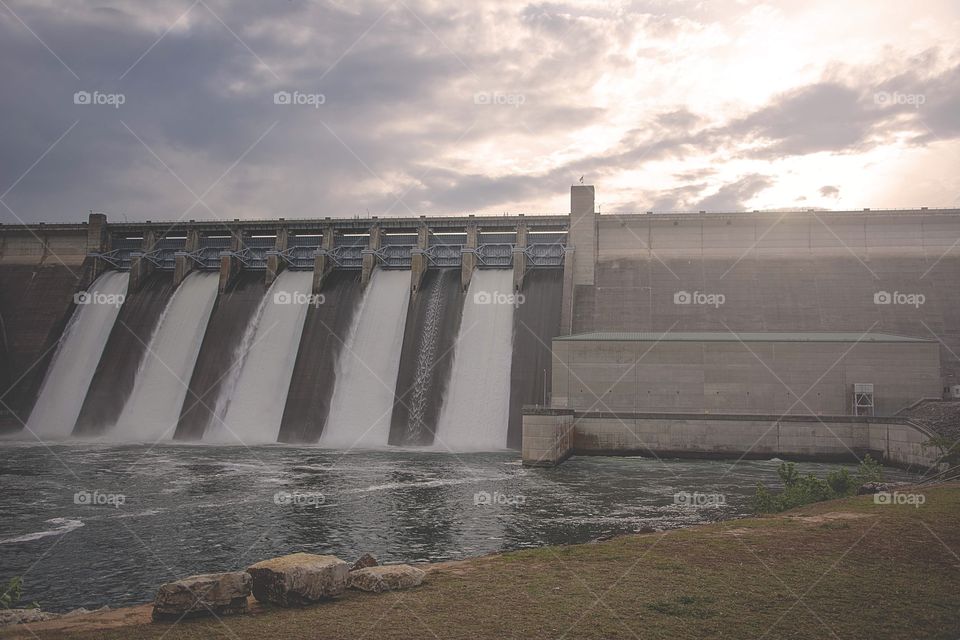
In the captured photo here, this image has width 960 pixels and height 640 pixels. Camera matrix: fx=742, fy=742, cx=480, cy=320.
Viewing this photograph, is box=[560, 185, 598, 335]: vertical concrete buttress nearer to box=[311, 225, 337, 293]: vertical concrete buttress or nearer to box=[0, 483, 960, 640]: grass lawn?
box=[311, 225, 337, 293]: vertical concrete buttress

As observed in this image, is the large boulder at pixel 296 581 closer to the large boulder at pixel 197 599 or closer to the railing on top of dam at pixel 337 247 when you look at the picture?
the large boulder at pixel 197 599

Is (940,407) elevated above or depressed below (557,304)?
below

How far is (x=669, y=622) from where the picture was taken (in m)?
9.15

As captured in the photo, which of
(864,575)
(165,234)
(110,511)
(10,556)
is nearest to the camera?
(864,575)

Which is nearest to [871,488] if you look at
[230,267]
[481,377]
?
[481,377]

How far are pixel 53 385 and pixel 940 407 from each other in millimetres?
48931

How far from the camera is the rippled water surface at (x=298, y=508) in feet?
53.8

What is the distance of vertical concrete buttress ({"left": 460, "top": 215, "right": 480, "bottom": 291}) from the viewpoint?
4616 cm

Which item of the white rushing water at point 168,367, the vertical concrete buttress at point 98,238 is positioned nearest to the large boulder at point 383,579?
the white rushing water at point 168,367

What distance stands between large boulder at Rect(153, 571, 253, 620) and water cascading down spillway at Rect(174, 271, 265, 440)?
34095mm

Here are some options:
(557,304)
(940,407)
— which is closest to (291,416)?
(557,304)

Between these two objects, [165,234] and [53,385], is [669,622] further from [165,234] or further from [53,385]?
[165,234]

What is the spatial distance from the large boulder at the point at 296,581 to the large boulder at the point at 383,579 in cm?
35

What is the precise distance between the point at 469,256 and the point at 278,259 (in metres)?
13.5
